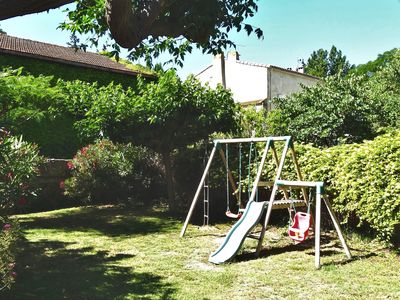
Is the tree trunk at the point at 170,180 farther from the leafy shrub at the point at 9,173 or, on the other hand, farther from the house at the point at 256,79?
the house at the point at 256,79

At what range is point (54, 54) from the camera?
70.7 feet

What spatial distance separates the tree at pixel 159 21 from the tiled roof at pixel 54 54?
1707cm

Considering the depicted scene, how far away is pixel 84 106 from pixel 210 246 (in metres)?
5.60

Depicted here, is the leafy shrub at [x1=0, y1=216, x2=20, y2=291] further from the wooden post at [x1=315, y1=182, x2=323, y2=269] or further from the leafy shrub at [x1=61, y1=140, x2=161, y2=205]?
the leafy shrub at [x1=61, y1=140, x2=161, y2=205]

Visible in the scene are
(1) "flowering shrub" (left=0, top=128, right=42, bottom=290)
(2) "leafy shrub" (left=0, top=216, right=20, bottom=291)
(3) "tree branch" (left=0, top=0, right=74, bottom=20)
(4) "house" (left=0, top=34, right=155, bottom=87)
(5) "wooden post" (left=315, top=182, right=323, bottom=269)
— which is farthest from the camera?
(4) "house" (left=0, top=34, right=155, bottom=87)

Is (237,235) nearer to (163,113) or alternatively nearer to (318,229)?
(318,229)

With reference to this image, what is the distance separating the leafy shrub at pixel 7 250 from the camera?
4117mm

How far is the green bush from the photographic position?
6.50 metres

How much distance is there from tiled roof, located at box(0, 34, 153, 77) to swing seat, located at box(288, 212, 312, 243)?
16.0 metres

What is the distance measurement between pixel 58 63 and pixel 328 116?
13.3 meters

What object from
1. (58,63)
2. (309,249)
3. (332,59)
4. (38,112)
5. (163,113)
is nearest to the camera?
(309,249)

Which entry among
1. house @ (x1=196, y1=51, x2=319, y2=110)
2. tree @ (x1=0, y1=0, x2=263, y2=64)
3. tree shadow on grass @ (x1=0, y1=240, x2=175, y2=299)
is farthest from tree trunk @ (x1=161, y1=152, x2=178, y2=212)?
house @ (x1=196, y1=51, x2=319, y2=110)

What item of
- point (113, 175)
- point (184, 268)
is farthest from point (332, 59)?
point (184, 268)

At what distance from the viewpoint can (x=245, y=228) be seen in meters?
7.06
